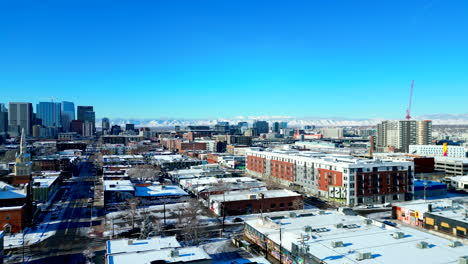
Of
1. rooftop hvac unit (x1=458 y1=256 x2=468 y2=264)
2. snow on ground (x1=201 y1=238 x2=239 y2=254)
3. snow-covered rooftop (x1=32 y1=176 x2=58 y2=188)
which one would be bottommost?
snow on ground (x1=201 y1=238 x2=239 y2=254)

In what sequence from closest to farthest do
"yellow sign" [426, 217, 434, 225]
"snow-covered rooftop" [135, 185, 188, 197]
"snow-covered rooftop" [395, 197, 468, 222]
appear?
"snow-covered rooftop" [395, 197, 468, 222]
"yellow sign" [426, 217, 434, 225]
"snow-covered rooftop" [135, 185, 188, 197]

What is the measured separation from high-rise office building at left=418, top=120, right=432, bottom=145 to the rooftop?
278 ft

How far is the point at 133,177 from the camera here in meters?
55.0

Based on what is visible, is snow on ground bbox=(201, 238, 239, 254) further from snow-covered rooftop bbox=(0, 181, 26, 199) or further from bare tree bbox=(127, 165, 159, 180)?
bare tree bbox=(127, 165, 159, 180)

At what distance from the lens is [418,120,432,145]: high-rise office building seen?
98750mm

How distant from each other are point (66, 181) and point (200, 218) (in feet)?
112

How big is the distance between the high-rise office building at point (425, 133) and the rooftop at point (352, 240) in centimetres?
8467

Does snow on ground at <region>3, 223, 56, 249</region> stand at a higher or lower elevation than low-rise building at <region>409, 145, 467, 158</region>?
lower

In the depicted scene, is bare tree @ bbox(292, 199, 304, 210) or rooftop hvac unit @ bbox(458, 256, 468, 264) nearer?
rooftop hvac unit @ bbox(458, 256, 468, 264)

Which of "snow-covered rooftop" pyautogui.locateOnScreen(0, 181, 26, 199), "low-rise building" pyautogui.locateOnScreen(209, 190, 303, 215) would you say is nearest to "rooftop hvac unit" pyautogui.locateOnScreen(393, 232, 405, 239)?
"low-rise building" pyautogui.locateOnScreen(209, 190, 303, 215)

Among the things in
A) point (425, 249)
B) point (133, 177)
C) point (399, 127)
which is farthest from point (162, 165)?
point (399, 127)

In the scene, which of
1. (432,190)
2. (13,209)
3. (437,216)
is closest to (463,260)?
(437,216)

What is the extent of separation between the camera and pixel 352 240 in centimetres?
2062

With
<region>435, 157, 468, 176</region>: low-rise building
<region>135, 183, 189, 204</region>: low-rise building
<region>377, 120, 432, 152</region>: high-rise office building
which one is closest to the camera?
<region>135, 183, 189, 204</region>: low-rise building
